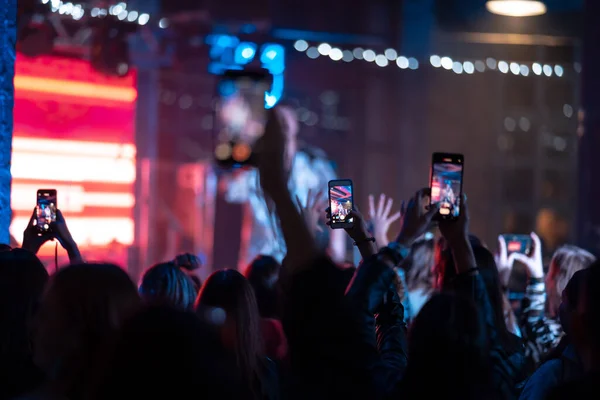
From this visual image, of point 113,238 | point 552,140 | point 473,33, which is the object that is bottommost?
point 113,238

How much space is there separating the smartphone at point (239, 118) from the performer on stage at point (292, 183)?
0.89 meters

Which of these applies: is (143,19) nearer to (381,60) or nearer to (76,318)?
(381,60)

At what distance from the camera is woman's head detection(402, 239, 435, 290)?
13.4ft

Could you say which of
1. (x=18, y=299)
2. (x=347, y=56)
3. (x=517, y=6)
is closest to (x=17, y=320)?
(x=18, y=299)

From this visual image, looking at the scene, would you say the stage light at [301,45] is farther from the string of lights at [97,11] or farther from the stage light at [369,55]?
the string of lights at [97,11]

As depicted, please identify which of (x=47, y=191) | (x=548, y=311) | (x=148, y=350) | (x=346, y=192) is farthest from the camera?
(x=548, y=311)

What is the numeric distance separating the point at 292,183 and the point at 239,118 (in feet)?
3.73

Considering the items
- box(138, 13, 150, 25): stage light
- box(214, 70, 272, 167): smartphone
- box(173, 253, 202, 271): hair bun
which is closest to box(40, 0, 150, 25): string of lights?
box(138, 13, 150, 25): stage light

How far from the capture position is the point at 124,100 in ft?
27.6

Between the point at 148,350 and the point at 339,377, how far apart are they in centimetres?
74

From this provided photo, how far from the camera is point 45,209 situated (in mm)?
3219

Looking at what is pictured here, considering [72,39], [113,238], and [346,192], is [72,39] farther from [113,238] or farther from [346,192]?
[346,192]

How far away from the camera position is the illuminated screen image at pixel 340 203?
2.65 meters

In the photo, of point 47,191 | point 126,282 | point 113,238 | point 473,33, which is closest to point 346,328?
point 126,282
